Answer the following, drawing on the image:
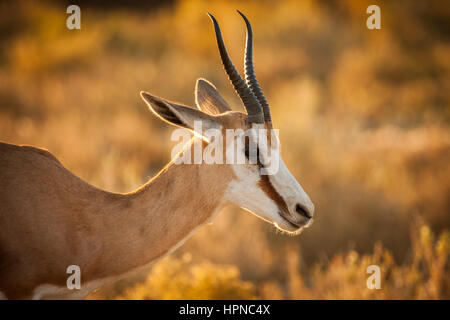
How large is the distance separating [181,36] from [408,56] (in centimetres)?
1010

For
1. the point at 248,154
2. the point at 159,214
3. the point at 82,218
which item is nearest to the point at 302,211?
the point at 248,154

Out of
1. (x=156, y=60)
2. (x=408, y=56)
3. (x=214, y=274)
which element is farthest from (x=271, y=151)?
(x=408, y=56)

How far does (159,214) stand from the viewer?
2.82 metres

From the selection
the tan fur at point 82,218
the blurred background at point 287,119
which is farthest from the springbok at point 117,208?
the blurred background at point 287,119

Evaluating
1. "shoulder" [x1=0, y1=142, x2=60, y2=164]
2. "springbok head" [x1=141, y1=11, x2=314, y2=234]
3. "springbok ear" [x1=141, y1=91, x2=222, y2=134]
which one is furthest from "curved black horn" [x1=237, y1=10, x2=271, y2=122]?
"shoulder" [x1=0, y1=142, x2=60, y2=164]

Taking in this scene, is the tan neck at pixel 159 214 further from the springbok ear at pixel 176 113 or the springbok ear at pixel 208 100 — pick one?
the springbok ear at pixel 208 100

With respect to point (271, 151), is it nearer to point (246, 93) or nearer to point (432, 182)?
point (246, 93)

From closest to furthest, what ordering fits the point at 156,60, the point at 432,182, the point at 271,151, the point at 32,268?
the point at 32,268 < the point at 271,151 < the point at 432,182 < the point at 156,60

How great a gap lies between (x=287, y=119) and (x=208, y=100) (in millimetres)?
5980

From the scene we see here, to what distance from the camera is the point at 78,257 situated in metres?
2.67

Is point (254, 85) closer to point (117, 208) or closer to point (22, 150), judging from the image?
point (117, 208)

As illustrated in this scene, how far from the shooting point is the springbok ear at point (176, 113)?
257cm

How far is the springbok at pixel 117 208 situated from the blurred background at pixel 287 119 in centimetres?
172

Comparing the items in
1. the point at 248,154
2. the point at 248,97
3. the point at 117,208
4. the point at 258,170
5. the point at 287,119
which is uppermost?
the point at 287,119
